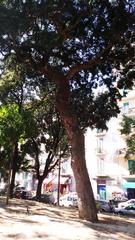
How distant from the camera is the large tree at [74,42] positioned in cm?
1125

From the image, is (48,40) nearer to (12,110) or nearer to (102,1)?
(102,1)

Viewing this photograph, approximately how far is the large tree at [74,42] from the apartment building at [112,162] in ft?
74.9

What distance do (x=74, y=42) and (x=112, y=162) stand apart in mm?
27124

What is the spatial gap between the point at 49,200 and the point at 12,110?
16.5 metres

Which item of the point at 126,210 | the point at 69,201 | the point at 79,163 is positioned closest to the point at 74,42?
the point at 79,163

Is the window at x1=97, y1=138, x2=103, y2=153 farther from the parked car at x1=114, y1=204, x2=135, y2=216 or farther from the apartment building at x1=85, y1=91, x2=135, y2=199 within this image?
the parked car at x1=114, y1=204, x2=135, y2=216

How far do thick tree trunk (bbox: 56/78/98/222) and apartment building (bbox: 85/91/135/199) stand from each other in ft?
80.3

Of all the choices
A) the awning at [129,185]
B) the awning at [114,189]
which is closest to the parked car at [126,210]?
the awning at [129,185]

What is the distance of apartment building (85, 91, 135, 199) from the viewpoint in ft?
121

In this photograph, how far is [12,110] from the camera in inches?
A: 585

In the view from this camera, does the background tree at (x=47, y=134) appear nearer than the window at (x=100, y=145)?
Yes

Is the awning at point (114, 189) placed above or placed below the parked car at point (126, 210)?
above

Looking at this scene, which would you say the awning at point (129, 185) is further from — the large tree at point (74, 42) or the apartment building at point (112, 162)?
the large tree at point (74, 42)

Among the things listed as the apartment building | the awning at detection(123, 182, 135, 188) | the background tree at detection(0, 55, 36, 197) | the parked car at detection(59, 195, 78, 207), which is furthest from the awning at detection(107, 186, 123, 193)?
the background tree at detection(0, 55, 36, 197)
